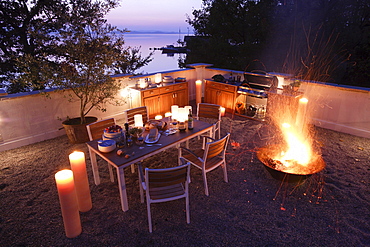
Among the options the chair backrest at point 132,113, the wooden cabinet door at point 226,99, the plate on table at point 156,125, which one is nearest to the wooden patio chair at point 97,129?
the chair backrest at point 132,113

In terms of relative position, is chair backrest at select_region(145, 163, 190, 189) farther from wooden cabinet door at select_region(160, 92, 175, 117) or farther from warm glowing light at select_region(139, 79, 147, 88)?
wooden cabinet door at select_region(160, 92, 175, 117)

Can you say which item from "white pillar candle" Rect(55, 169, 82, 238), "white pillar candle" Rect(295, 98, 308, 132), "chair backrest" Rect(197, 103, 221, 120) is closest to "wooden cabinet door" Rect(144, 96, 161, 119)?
"chair backrest" Rect(197, 103, 221, 120)

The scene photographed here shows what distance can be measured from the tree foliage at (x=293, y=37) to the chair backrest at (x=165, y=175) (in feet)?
25.8

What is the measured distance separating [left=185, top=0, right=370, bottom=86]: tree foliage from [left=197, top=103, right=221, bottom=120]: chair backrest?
5.57 meters

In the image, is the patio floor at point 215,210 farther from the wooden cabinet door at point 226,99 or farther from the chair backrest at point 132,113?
the wooden cabinet door at point 226,99

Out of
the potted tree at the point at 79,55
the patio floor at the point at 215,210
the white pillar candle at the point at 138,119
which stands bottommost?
the patio floor at the point at 215,210

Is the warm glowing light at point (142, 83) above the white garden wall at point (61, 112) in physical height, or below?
above

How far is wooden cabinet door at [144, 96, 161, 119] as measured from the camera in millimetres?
6129

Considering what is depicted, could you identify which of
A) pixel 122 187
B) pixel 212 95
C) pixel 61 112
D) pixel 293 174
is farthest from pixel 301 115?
pixel 61 112

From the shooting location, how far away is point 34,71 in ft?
14.2

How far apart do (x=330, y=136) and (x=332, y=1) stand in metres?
7.90

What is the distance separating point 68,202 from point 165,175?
44.2 inches

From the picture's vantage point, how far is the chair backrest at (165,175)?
2.38 metres

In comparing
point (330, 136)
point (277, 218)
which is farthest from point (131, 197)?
point (330, 136)
